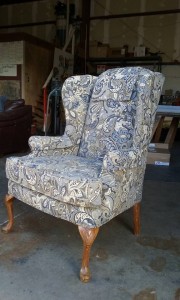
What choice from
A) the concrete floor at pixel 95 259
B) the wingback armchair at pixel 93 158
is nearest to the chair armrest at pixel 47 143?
the wingback armchair at pixel 93 158

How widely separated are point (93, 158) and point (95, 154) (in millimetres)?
43

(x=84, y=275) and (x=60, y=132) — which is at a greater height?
(x=84, y=275)

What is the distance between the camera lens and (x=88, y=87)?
2213mm

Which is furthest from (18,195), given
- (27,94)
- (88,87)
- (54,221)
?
(27,94)

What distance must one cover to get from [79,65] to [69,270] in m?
7.59

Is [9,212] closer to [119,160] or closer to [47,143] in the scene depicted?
[47,143]

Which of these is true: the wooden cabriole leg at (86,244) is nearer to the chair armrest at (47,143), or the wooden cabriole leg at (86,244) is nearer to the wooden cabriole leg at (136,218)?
the wooden cabriole leg at (136,218)

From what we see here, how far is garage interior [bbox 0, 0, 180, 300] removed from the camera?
4.93 ft

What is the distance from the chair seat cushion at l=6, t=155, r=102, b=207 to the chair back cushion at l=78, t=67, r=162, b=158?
0.67 ft

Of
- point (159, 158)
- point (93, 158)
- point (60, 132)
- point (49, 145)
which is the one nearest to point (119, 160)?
point (93, 158)

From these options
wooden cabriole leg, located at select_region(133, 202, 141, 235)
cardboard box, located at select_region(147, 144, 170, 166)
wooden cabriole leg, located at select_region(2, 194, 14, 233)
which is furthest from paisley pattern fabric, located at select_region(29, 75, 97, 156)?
cardboard box, located at select_region(147, 144, 170, 166)

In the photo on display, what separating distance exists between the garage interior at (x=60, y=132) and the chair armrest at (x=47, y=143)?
542 mm

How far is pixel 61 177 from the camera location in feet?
5.14

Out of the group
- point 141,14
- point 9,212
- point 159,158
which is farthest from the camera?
point 141,14
